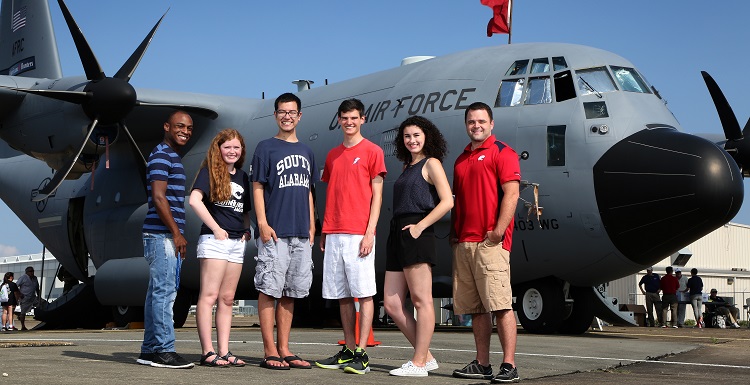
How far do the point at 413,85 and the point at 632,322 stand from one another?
17.0 ft

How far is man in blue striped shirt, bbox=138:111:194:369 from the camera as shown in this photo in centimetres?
680

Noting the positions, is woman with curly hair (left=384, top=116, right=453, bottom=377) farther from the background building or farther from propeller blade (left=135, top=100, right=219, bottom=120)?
the background building

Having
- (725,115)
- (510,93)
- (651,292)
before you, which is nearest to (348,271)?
(510,93)

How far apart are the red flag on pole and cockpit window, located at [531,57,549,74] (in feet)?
11.4

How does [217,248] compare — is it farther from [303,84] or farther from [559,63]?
[303,84]

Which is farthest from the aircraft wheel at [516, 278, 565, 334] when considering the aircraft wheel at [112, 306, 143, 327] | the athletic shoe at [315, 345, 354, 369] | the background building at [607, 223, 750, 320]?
the background building at [607, 223, 750, 320]

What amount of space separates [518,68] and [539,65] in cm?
30

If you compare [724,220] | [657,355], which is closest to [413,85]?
[724,220]

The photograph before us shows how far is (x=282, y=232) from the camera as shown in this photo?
6793mm

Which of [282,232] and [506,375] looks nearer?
[506,375]

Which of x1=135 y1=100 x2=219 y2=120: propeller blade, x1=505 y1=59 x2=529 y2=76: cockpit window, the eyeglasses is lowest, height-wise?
the eyeglasses

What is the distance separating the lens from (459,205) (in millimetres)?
6719

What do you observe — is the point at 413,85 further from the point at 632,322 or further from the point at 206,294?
the point at 206,294

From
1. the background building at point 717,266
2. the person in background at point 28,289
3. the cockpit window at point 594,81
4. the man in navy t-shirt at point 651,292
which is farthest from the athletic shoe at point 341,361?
the background building at point 717,266
